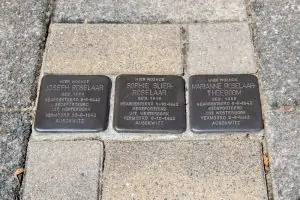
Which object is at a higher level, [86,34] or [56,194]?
[86,34]

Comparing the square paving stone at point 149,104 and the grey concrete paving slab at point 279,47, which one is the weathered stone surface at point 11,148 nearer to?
the square paving stone at point 149,104

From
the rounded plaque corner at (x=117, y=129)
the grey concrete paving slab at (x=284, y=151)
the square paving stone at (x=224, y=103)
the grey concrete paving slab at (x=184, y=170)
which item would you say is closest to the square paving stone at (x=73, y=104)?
the rounded plaque corner at (x=117, y=129)

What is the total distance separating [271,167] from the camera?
6.48 ft

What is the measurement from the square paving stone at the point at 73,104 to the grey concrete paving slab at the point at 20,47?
0.13 metres

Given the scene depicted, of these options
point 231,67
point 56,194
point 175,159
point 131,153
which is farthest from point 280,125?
point 56,194

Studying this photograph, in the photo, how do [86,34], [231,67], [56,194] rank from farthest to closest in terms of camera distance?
[86,34] < [231,67] < [56,194]

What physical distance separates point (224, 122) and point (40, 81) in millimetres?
968

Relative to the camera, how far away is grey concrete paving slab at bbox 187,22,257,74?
2.27 meters

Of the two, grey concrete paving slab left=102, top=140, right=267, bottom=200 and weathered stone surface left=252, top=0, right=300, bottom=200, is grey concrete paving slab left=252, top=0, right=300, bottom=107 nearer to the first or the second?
weathered stone surface left=252, top=0, right=300, bottom=200

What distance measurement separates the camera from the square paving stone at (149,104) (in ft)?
6.76

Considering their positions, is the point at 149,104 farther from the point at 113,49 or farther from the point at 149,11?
the point at 149,11

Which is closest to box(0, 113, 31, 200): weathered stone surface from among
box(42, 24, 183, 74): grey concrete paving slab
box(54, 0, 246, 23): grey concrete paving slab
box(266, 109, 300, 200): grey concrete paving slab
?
box(42, 24, 183, 74): grey concrete paving slab

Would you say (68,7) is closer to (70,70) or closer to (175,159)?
(70,70)

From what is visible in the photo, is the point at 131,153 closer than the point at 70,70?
Yes
